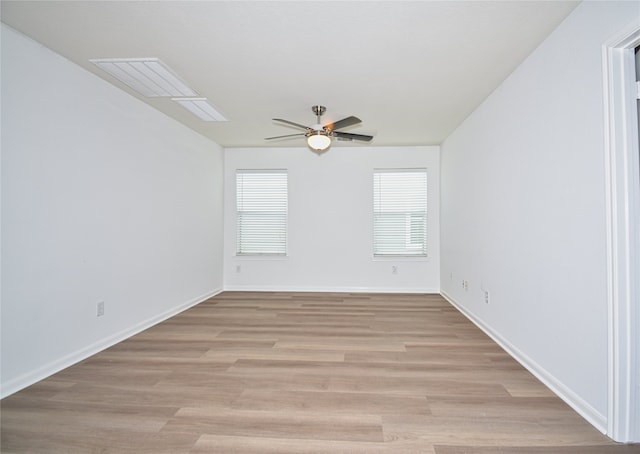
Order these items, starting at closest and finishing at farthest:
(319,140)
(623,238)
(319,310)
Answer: (623,238)
(319,140)
(319,310)

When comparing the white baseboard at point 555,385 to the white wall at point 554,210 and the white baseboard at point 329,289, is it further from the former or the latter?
the white baseboard at point 329,289

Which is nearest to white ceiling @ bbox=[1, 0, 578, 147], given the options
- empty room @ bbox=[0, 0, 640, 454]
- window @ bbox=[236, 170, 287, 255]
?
empty room @ bbox=[0, 0, 640, 454]

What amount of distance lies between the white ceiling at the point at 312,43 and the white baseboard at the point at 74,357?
241 centimetres

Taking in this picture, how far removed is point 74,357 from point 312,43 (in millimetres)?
3147

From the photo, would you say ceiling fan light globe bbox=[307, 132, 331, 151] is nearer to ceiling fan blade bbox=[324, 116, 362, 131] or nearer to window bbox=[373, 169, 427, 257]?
ceiling fan blade bbox=[324, 116, 362, 131]

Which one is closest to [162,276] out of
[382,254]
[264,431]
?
[264,431]

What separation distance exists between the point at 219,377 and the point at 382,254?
12.3 feet

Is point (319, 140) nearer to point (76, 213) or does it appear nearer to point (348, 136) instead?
point (348, 136)

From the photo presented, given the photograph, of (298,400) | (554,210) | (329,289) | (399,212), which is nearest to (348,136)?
(554,210)

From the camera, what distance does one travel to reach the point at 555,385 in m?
2.15

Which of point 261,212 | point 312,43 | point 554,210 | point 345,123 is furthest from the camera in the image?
point 261,212

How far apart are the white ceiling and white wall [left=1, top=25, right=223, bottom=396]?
0.30 meters

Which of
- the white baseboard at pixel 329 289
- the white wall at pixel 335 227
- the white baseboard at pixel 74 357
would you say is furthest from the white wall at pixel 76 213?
the white wall at pixel 335 227

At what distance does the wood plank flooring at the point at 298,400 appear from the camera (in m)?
1.67
